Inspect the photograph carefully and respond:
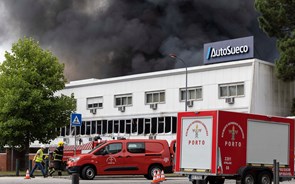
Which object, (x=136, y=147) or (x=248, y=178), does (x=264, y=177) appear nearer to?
(x=248, y=178)

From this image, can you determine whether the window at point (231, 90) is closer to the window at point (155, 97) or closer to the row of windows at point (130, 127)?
the row of windows at point (130, 127)

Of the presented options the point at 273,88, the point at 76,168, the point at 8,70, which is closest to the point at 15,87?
the point at 8,70

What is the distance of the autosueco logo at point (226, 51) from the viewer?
180 ft

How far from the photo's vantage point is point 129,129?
60062mm

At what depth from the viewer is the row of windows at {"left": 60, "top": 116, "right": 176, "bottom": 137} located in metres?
56.2

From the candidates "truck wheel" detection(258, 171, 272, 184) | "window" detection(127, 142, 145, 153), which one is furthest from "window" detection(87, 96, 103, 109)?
"truck wheel" detection(258, 171, 272, 184)

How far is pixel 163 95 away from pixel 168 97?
84cm

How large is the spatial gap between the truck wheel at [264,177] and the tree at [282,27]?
31809mm

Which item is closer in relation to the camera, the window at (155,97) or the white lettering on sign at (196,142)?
the white lettering on sign at (196,142)

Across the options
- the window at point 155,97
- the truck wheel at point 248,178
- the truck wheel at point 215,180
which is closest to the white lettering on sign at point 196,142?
the truck wheel at point 215,180

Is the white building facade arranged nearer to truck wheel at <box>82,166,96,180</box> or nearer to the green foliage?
the green foliage

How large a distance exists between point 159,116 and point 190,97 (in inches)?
166

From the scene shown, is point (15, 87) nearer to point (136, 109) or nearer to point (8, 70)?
point (8, 70)

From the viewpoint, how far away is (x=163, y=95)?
186 ft
